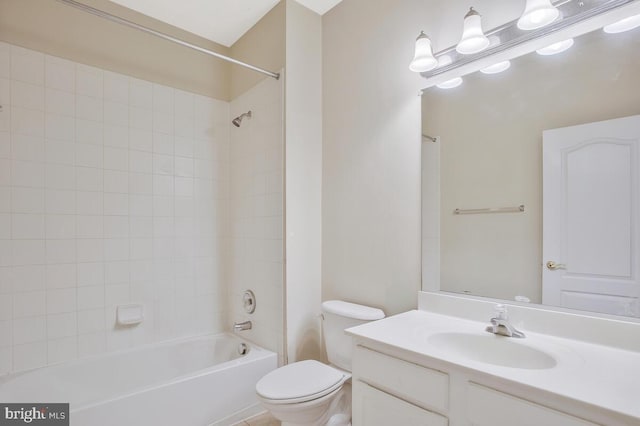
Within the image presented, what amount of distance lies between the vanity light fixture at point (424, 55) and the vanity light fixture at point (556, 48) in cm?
43

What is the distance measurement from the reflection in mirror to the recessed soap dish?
1.88 m

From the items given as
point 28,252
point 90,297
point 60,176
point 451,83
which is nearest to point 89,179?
point 60,176

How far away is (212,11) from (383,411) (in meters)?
2.55

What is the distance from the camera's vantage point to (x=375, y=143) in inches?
75.9

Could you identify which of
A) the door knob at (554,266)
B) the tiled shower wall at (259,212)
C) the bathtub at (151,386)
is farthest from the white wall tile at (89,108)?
the door knob at (554,266)

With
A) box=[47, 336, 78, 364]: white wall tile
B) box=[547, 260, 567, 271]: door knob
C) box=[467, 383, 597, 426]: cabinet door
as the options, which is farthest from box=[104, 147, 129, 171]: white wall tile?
box=[547, 260, 567, 271]: door knob

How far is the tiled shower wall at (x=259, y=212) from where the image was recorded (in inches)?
86.4

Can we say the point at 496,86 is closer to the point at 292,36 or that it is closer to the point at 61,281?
the point at 292,36

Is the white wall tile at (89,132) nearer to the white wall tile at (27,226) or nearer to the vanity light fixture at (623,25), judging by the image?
the white wall tile at (27,226)

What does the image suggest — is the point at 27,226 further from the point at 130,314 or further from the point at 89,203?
the point at 130,314

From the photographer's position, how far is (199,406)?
1812 millimetres

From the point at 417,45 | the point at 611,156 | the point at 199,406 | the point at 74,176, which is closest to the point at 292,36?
the point at 417,45

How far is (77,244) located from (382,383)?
6.50 ft

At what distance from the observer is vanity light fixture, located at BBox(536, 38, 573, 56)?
1270 millimetres
